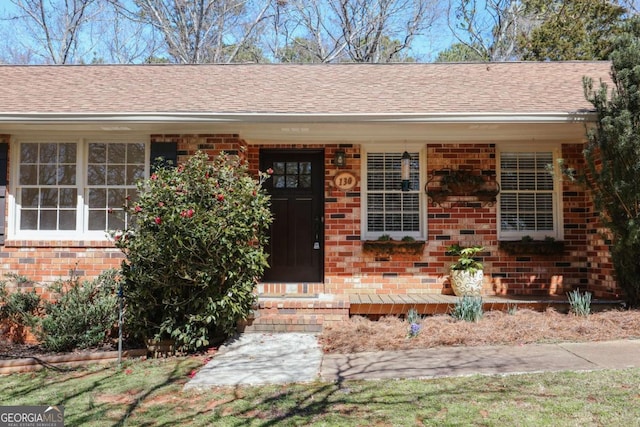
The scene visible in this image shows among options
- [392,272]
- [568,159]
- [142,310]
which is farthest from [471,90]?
[142,310]

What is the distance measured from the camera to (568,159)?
716 cm

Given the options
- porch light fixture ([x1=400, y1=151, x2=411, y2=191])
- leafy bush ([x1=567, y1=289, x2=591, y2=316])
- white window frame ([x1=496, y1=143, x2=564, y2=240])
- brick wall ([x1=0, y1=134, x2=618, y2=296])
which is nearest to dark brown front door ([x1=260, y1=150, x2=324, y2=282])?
brick wall ([x1=0, y1=134, x2=618, y2=296])

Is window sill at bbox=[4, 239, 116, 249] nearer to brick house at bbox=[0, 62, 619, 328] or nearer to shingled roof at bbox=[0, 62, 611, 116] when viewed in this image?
brick house at bbox=[0, 62, 619, 328]

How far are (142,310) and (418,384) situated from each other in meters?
3.06

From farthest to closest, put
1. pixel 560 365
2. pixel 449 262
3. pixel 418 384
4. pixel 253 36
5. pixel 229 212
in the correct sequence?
pixel 253 36, pixel 449 262, pixel 229 212, pixel 560 365, pixel 418 384

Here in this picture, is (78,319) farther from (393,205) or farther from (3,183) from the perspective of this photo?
(393,205)

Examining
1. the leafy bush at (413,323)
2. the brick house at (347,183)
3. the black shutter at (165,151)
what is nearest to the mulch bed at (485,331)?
the leafy bush at (413,323)

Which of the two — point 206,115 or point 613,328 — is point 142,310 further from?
point 613,328

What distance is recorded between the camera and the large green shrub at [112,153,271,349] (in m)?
4.95

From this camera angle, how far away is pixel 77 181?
6.87m

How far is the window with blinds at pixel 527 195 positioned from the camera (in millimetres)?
7207

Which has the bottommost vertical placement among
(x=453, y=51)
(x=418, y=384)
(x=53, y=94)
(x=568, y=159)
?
(x=418, y=384)

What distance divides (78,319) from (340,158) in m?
4.02

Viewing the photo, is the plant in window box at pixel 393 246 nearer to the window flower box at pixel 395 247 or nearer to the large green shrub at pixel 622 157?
the window flower box at pixel 395 247
